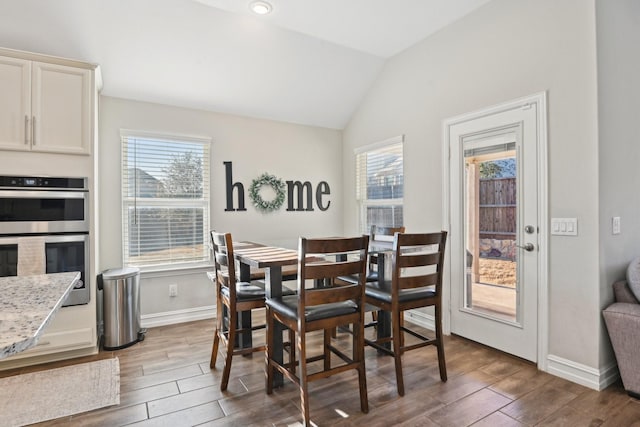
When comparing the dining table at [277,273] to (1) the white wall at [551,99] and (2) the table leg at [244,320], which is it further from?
(1) the white wall at [551,99]

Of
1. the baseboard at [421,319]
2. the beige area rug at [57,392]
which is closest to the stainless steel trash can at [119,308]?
the beige area rug at [57,392]

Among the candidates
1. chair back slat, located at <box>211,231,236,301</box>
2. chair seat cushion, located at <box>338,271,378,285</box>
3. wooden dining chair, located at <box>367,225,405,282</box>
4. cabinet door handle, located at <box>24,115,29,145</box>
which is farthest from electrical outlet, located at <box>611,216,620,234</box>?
cabinet door handle, located at <box>24,115,29,145</box>

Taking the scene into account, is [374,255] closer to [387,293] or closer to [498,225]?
[387,293]

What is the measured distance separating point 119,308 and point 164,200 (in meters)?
1.19

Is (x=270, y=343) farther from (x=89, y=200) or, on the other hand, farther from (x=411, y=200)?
(x=411, y=200)

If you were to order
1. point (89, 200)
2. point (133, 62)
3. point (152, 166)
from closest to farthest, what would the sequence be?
1. point (89, 200)
2. point (133, 62)
3. point (152, 166)

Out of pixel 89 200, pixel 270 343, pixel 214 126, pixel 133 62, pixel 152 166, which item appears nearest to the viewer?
pixel 270 343

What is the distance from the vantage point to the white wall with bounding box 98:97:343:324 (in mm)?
3564

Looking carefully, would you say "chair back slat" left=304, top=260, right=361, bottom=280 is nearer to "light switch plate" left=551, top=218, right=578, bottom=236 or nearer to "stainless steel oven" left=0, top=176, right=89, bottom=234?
"light switch plate" left=551, top=218, right=578, bottom=236

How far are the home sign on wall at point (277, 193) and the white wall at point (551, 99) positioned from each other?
149cm

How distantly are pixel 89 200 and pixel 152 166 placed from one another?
2.99 feet

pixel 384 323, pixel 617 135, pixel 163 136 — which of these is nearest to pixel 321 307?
pixel 384 323

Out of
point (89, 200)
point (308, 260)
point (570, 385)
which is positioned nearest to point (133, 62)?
point (89, 200)

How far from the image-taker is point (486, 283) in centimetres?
313
